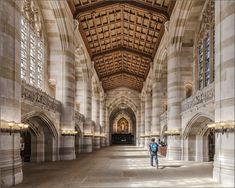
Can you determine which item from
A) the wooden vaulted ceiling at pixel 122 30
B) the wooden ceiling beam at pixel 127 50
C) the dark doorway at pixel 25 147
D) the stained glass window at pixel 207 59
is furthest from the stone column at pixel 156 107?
the dark doorway at pixel 25 147

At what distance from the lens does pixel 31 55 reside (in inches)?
815

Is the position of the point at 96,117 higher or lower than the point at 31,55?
lower

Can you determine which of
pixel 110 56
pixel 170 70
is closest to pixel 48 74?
pixel 170 70

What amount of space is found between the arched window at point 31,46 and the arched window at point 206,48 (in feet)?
33.2

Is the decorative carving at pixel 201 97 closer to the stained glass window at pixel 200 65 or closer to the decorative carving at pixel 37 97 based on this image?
the stained glass window at pixel 200 65

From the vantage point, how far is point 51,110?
67.4ft

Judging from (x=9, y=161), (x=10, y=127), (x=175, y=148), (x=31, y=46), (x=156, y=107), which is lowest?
(x=175, y=148)

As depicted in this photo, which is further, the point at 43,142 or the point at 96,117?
the point at 96,117

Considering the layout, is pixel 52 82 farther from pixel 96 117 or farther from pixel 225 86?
pixel 96 117

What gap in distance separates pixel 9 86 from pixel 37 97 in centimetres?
539

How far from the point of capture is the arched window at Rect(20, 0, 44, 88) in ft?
63.7

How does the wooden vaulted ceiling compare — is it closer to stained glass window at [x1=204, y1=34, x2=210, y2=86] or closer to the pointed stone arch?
stained glass window at [x1=204, y1=34, x2=210, y2=86]

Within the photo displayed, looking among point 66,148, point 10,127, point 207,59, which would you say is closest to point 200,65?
point 207,59

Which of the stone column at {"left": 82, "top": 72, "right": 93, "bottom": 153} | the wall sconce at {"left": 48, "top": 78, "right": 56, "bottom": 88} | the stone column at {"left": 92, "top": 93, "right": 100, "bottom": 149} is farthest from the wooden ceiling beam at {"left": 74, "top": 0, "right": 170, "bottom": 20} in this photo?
the stone column at {"left": 92, "top": 93, "right": 100, "bottom": 149}
